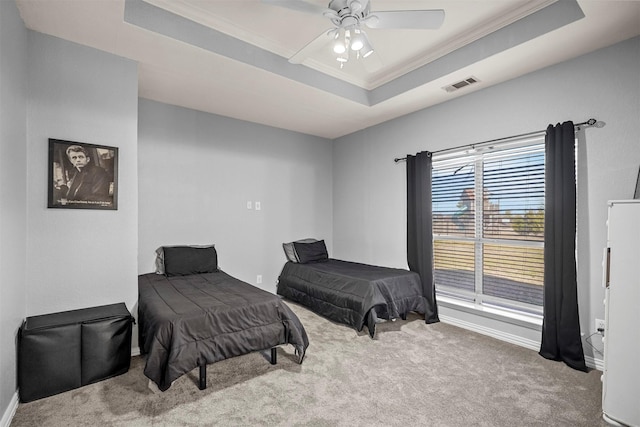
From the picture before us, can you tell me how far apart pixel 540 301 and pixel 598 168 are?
4.18 ft

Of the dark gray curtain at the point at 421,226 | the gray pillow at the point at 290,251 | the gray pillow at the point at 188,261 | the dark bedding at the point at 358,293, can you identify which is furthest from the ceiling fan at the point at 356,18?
the gray pillow at the point at 290,251

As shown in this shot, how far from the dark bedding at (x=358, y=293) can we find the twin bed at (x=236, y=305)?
1 centimetres

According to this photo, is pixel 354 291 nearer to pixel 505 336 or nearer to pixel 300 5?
pixel 505 336

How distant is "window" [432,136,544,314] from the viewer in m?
3.02

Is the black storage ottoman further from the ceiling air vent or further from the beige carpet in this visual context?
the ceiling air vent

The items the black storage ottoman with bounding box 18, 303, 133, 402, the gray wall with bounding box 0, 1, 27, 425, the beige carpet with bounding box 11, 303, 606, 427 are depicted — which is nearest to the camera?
the gray wall with bounding box 0, 1, 27, 425

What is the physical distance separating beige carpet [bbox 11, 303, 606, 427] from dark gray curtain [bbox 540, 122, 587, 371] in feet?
0.64

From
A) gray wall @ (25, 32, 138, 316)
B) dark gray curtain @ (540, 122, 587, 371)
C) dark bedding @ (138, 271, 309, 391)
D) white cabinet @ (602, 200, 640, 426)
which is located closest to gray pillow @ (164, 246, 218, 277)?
dark bedding @ (138, 271, 309, 391)

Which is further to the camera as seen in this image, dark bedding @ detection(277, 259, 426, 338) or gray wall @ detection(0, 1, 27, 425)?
dark bedding @ detection(277, 259, 426, 338)

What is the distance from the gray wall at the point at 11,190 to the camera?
1738 millimetres

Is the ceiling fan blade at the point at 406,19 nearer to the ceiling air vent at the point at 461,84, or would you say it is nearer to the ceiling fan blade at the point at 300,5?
Answer: the ceiling fan blade at the point at 300,5

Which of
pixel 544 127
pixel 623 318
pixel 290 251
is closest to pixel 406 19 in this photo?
pixel 544 127

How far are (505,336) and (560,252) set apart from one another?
0.99m

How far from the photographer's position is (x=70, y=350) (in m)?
2.09
